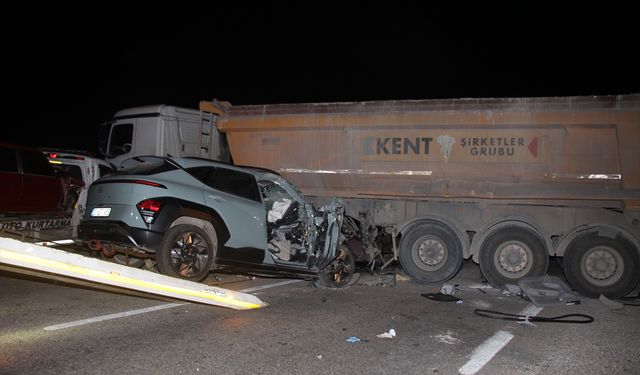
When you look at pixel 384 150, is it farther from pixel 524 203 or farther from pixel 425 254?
pixel 524 203

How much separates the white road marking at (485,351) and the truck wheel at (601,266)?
299 centimetres

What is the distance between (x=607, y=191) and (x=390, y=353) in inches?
200

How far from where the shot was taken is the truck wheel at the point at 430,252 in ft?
27.9

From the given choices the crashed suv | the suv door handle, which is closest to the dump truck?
the crashed suv

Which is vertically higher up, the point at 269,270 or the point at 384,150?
the point at 384,150

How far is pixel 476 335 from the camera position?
17.9 ft

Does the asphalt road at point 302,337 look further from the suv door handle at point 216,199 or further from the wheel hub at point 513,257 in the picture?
the suv door handle at point 216,199

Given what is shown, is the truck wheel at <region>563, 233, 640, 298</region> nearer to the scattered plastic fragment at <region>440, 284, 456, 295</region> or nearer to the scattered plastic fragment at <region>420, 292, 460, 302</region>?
the scattered plastic fragment at <region>440, 284, 456, 295</region>

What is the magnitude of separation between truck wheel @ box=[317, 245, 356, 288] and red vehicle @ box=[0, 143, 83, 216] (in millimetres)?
5177

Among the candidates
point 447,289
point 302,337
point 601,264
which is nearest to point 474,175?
point 447,289

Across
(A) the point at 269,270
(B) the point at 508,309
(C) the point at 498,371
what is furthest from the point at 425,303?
(C) the point at 498,371

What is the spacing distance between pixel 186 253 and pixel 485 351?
3.72m

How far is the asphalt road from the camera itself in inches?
171

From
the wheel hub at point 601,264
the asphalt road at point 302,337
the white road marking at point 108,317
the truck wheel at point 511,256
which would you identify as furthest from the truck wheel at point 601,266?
the white road marking at point 108,317
